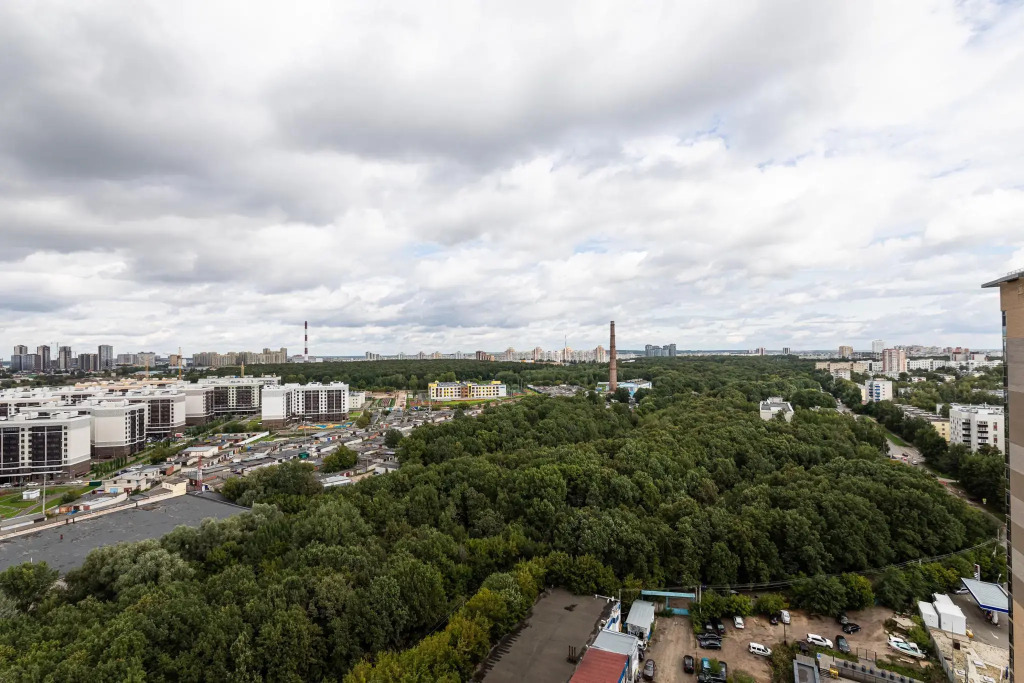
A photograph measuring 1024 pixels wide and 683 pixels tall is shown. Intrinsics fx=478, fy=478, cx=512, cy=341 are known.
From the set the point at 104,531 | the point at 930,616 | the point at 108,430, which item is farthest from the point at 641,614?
the point at 108,430

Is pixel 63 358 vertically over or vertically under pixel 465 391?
over

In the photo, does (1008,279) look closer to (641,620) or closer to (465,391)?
(641,620)

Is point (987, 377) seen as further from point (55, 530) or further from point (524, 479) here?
point (55, 530)

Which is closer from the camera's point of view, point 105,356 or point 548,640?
point 548,640

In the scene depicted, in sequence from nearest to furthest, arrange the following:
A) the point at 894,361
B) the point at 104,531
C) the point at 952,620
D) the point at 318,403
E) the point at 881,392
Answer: the point at 952,620 → the point at 104,531 → the point at 881,392 → the point at 318,403 → the point at 894,361

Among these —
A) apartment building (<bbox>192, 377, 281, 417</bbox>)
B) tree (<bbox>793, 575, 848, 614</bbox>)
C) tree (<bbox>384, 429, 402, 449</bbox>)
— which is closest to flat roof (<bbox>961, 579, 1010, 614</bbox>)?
tree (<bbox>793, 575, 848, 614</bbox>)

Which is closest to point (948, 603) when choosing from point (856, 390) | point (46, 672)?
point (46, 672)

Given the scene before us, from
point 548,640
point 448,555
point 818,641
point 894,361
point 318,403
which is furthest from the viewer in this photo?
point 894,361
